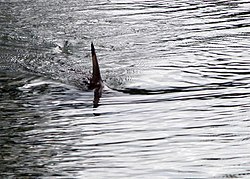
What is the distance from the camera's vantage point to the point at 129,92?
543 centimetres

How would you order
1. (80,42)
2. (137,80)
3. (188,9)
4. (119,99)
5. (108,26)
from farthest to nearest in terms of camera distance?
(188,9) < (108,26) < (80,42) < (137,80) < (119,99)

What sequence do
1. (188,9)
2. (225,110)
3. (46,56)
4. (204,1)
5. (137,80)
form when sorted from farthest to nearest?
(204,1) < (188,9) < (46,56) < (137,80) < (225,110)

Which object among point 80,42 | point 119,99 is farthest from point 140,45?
point 119,99

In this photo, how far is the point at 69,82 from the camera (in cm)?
575

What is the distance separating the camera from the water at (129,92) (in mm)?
4004

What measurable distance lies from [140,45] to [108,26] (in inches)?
37.8

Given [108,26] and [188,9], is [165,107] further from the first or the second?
[188,9]

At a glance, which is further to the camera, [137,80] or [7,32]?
[7,32]

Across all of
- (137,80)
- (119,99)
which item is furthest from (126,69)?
(119,99)

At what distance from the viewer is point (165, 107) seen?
16.5 ft

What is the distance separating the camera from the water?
4004 mm

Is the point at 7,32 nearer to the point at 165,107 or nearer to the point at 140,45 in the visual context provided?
the point at 140,45

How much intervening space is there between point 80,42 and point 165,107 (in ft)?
7.71

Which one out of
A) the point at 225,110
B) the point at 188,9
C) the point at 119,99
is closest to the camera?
the point at 225,110
